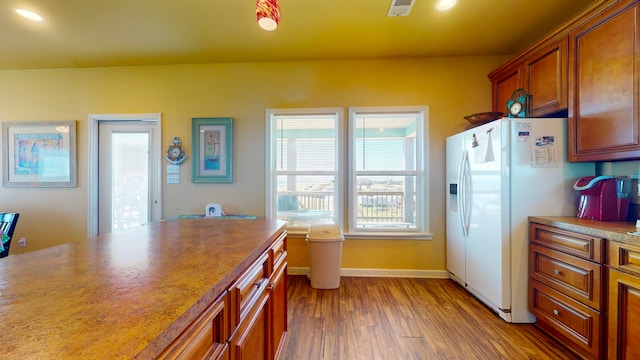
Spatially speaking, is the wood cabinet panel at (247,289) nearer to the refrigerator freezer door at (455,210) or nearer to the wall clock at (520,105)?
the refrigerator freezer door at (455,210)

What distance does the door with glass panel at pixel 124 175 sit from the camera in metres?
3.25

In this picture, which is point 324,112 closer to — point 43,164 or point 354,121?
point 354,121

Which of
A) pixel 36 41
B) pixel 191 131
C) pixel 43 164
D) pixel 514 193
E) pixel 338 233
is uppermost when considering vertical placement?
pixel 36 41

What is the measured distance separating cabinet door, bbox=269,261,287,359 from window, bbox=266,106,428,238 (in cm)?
144

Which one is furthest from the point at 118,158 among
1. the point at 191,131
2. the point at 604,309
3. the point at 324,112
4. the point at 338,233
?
the point at 604,309

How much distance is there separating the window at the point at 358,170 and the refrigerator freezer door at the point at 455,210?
0.26 meters

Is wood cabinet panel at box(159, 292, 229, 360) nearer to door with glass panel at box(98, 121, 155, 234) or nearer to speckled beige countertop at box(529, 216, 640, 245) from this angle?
speckled beige countertop at box(529, 216, 640, 245)

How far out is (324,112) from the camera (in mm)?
2998

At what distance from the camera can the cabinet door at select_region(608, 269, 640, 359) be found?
1298 mm

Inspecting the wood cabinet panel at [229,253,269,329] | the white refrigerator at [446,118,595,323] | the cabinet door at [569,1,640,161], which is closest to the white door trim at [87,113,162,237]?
the wood cabinet panel at [229,253,269,329]

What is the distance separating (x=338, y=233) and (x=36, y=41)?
3874 millimetres

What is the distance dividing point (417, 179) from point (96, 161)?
419 centimetres

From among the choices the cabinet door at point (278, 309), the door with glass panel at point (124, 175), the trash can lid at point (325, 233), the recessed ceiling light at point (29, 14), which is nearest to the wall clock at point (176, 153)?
the door with glass panel at point (124, 175)

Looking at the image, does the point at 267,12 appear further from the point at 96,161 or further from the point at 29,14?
the point at 96,161
